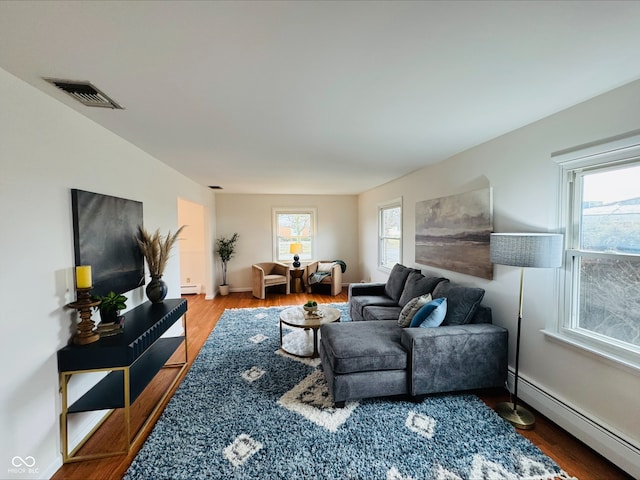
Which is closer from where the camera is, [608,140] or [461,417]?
[608,140]

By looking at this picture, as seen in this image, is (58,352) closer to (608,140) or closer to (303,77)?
(303,77)

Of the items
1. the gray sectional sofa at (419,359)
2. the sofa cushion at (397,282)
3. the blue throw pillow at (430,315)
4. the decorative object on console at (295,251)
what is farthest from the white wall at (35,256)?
the decorative object on console at (295,251)

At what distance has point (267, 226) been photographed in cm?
677

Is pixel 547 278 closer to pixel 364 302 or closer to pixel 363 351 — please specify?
pixel 363 351

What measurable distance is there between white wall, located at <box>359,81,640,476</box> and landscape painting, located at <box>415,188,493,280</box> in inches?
4.1

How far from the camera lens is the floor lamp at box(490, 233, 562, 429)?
1.90m

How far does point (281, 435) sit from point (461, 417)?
4.56 feet

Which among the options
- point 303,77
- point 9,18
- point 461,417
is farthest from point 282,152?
point 461,417

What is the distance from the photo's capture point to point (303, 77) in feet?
5.10

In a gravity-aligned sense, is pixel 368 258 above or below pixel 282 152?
below

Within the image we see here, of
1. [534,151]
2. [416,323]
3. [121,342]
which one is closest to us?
[121,342]

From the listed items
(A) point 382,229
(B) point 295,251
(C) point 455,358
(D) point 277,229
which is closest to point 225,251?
(D) point 277,229

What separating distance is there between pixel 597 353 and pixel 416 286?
180cm

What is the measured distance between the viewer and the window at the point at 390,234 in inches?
196
